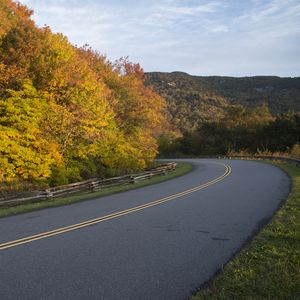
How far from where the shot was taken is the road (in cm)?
623

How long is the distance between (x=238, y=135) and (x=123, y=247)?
272 ft

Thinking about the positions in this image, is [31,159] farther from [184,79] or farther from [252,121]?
Result: [184,79]

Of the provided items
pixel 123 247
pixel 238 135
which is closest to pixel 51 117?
pixel 123 247

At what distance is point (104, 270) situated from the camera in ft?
23.1

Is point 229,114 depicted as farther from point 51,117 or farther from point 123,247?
point 123,247

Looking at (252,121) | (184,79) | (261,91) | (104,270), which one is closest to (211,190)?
(104,270)

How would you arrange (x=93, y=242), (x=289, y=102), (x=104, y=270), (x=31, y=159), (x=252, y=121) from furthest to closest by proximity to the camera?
(x=289, y=102)
(x=252, y=121)
(x=31, y=159)
(x=93, y=242)
(x=104, y=270)

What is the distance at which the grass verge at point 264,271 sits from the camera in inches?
232

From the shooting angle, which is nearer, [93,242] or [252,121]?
[93,242]

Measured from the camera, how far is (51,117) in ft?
94.7

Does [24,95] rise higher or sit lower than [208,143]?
higher

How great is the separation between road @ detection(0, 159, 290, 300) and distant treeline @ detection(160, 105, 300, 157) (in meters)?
65.0

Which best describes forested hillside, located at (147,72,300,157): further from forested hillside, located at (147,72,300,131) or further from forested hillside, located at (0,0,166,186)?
forested hillside, located at (0,0,166,186)

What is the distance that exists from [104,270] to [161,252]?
5.04 ft
